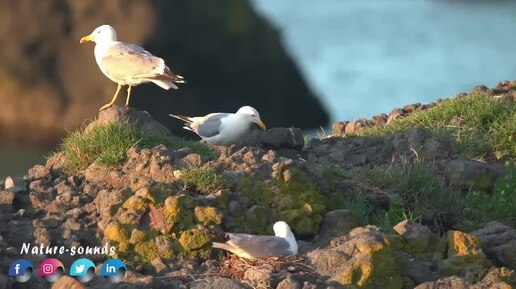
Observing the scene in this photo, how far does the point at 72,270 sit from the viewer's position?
17.5 feet

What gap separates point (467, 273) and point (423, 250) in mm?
292

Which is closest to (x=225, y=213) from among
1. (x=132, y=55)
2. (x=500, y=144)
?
(x=132, y=55)

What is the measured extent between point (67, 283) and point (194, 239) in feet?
2.54

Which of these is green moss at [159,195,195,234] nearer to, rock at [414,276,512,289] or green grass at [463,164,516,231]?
rock at [414,276,512,289]

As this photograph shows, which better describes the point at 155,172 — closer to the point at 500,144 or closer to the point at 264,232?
the point at 264,232

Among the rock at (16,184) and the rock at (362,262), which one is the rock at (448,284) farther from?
the rock at (16,184)

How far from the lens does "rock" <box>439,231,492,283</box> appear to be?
5371mm

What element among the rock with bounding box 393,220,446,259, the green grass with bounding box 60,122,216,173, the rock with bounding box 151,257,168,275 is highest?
the green grass with bounding box 60,122,216,173

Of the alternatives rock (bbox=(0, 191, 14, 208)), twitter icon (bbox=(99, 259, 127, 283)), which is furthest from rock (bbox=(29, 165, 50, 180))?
twitter icon (bbox=(99, 259, 127, 283))

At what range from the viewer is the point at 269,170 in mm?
6078

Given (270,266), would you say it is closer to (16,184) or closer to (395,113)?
(16,184)

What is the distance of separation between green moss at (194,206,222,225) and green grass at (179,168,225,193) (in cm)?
30

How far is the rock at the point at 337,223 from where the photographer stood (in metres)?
5.80

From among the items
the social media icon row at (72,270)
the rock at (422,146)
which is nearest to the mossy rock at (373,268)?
the social media icon row at (72,270)
